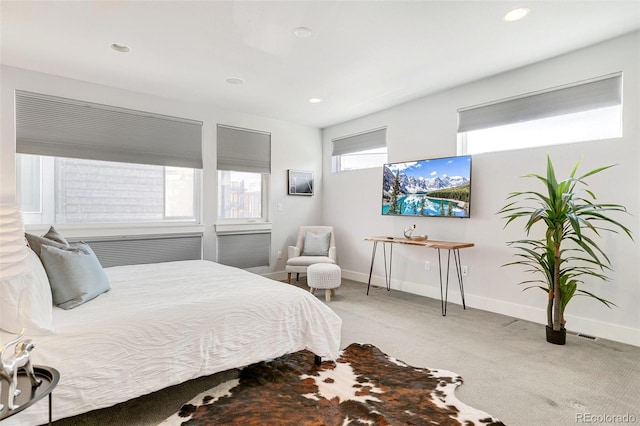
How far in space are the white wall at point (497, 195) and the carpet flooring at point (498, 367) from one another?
27cm

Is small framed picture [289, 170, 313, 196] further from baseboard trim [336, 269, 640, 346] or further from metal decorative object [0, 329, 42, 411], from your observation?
metal decorative object [0, 329, 42, 411]

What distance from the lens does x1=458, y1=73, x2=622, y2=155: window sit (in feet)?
10.1

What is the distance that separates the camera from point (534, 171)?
137 inches

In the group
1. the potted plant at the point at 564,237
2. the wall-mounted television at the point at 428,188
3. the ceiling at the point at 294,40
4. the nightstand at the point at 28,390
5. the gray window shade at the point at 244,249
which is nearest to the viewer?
the nightstand at the point at 28,390

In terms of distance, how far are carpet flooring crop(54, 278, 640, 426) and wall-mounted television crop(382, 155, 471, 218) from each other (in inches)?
46.9

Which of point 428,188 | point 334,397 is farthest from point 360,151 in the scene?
point 334,397

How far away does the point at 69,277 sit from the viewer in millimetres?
2070

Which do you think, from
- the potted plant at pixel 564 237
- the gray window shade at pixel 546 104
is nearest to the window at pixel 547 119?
the gray window shade at pixel 546 104

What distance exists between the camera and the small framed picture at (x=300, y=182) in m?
5.70

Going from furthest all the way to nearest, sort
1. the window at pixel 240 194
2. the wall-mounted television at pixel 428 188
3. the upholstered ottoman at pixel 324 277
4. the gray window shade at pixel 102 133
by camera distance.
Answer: the window at pixel 240 194 < the upholstered ottoman at pixel 324 277 < the wall-mounted television at pixel 428 188 < the gray window shade at pixel 102 133

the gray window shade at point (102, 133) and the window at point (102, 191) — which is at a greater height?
the gray window shade at point (102, 133)

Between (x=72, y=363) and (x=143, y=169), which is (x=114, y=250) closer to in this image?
(x=143, y=169)

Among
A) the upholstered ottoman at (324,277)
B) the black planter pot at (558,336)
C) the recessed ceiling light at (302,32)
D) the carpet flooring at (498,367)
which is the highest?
the recessed ceiling light at (302,32)

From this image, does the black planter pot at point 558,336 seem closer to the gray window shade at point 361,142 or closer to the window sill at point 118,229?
the gray window shade at point 361,142
